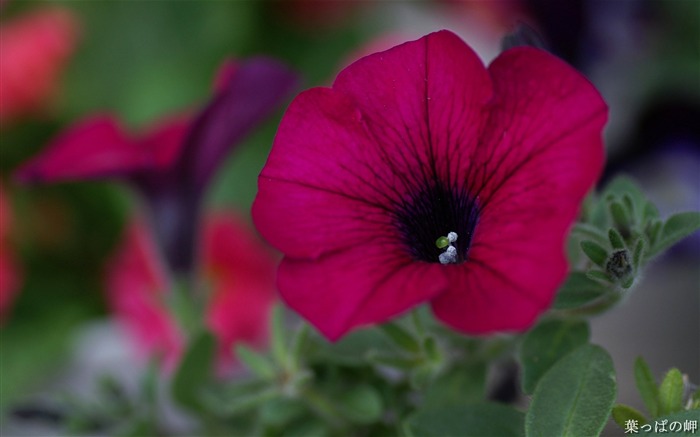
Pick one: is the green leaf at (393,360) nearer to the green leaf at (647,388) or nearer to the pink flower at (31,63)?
the green leaf at (647,388)

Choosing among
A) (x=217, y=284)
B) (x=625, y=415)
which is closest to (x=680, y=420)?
(x=625, y=415)

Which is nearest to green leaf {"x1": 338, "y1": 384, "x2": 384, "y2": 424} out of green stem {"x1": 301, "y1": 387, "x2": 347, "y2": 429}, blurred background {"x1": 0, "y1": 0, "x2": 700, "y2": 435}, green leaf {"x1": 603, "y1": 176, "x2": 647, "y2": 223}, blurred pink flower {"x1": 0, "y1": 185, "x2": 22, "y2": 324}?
green stem {"x1": 301, "y1": 387, "x2": 347, "y2": 429}

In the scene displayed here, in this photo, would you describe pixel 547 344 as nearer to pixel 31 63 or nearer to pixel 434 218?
pixel 434 218

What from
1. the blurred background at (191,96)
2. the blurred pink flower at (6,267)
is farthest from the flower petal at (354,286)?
the blurred pink flower at (6,267)

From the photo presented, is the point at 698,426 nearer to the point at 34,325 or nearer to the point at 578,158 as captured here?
the point at 578,158

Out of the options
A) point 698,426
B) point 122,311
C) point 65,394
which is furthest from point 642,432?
point 122,311
